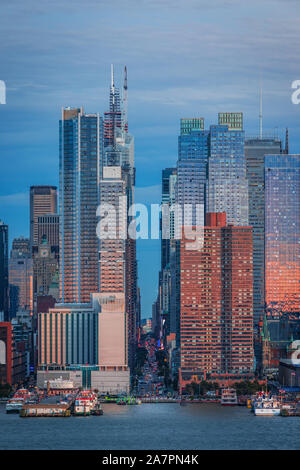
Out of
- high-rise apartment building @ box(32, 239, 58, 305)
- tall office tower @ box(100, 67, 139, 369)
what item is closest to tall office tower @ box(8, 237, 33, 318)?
high-rise apartment building @ box(32, 239, 58, 305)

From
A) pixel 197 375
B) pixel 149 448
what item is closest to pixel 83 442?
pixel 149 448

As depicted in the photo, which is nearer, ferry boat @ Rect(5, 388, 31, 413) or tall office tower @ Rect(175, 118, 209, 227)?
ferry boat @ Rect(5, 388, 31, 413)

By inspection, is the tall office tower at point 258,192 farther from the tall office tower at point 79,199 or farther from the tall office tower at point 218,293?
the tall office tower at point 218,293

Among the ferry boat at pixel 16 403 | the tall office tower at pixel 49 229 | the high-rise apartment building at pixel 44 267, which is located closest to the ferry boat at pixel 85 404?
the ferry boat at pixel 16 403

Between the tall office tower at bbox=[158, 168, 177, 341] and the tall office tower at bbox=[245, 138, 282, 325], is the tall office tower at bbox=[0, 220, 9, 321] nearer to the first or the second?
the tall office tower at bbox=[158, 168, 177, 341]

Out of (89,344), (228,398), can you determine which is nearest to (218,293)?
(89,344)

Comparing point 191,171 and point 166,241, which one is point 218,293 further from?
point 166,241

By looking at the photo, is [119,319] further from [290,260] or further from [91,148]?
[290,260]
